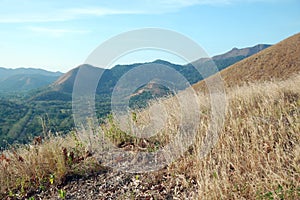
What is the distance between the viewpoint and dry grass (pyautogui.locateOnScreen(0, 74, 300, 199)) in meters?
2.75

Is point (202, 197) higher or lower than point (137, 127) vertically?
lower

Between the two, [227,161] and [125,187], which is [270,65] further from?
[125,187]

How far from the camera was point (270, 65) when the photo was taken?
1283 inches

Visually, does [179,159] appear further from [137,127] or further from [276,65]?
[276,65]

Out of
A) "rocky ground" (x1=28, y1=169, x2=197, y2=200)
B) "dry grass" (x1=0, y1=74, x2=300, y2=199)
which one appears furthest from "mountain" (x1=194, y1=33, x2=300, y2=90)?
"rocky ground" (x1=28, y1=169, x2=197, y2=200)

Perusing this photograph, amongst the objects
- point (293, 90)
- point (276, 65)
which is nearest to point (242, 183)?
point (293, 90)

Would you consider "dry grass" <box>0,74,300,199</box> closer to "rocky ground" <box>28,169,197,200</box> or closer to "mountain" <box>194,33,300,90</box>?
"rocky ground" <box>28,169,197,200</box>

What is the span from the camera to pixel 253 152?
342cm

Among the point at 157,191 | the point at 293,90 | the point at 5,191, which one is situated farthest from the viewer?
the point at 293,90

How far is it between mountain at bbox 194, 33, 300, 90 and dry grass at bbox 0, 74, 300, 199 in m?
24.3

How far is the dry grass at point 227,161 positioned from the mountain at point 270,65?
24299 mm

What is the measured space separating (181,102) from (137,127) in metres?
1.29

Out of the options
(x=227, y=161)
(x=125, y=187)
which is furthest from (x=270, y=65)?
(x=125, y=187)

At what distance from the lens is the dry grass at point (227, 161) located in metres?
2.75
